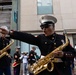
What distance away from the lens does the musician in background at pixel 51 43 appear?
10.6 feet

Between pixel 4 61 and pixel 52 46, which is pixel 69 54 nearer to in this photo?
pixel 52 46

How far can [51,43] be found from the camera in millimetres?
3406

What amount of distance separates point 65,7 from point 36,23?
2.77m

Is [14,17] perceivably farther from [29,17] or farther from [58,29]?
[58,29]

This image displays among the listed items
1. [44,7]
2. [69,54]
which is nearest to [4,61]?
[69,54]

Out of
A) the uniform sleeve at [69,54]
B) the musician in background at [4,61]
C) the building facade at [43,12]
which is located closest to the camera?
the uniform sleeve at [69,54]

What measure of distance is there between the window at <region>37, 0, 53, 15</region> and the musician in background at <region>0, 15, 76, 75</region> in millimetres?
16229

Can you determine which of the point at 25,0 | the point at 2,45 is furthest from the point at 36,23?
the point at 2,45

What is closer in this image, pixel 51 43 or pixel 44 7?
pixel 51 43

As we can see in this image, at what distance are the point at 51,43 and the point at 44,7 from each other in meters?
16.6

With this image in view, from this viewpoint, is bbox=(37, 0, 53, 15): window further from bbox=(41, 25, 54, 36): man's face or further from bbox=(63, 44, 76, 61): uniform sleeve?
bbox=(63, 44, 76, 61): uniform sleeve

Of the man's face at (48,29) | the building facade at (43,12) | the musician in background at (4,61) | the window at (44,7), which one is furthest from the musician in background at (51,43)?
the window at (44,7)

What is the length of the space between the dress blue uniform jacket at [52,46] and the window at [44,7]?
16305 mm

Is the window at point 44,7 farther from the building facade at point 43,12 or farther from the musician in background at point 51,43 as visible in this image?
the musician in background at point 51,43
